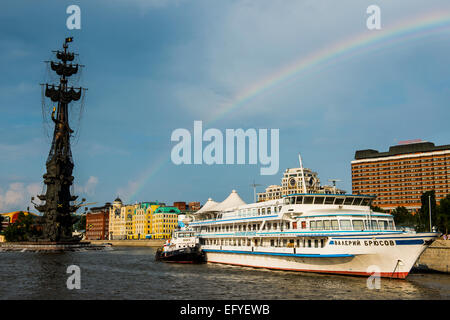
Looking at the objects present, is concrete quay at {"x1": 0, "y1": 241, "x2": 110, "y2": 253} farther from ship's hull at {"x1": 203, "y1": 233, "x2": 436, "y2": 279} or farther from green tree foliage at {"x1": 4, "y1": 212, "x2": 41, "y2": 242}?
ship's hull at {"x1": 203, "y1": 233, "x2": 436, "y2": 279}

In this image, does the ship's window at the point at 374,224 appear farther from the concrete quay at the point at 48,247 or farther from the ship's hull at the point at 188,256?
the concrete quay at the point at 48,247

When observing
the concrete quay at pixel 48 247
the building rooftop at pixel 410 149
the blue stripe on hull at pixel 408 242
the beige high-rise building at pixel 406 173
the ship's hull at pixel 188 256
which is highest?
the building rooftop at pixel 410 149

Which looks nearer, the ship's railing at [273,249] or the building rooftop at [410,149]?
the ship's railing at [273,249]

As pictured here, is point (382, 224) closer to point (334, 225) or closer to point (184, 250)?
point (334, 225)

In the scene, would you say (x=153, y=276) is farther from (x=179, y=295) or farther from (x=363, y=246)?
(x=363, y=246)

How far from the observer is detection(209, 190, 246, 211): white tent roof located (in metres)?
70.5

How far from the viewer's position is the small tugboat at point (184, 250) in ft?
226

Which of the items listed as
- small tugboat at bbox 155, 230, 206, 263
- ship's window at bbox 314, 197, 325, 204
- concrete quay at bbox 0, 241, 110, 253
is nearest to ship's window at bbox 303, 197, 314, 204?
ship's window at bbox 314, 197, 325, 204

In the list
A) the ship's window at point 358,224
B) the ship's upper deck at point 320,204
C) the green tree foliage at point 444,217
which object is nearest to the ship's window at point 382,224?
the ship's upper deck at point 320,204

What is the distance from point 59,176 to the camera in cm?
14038

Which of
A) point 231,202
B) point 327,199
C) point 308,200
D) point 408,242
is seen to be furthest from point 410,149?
point 408,242

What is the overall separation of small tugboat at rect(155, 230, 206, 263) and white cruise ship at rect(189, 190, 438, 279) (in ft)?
14.7

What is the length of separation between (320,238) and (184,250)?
2966cm

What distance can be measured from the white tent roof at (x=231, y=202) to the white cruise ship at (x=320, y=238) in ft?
14.5
